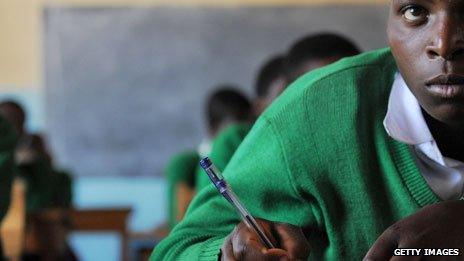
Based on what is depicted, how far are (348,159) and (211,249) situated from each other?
18 cm

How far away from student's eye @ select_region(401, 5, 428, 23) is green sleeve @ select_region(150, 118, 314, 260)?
8.0 inches

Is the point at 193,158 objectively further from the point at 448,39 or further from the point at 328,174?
the point at 448,39

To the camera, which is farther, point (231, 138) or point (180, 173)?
point (180, 173)

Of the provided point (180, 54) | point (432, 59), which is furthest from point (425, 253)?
point (180, 54)

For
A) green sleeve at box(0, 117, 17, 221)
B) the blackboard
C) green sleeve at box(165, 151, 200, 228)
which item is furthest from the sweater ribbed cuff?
the blackboard

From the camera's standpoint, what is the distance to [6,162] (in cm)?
238

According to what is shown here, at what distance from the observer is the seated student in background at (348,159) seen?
1.02m

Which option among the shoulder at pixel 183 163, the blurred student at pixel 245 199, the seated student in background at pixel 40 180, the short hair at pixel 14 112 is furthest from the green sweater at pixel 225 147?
the seated student in background at pixel 40 180

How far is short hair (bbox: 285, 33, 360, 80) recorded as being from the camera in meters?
2.29

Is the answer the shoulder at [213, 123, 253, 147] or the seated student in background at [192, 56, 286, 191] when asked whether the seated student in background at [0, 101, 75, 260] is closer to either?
the seated student in background at [192, 56, 286, 191]

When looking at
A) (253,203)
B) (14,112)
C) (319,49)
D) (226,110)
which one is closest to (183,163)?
(226,110)

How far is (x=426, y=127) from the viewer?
102 cm

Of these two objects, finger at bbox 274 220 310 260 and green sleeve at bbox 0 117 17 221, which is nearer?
finger at bbox 274 220 310 260

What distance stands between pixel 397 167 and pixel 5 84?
533 centimetres
